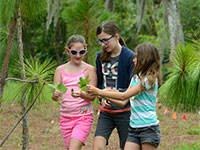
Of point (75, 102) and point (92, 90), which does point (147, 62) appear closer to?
point (92, 90)

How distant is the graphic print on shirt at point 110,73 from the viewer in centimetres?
274

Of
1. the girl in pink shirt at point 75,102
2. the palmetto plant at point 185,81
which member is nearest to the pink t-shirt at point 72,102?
the girl in pink shirt at point 75,102

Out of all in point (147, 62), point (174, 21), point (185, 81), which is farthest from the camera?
point (174, 21)

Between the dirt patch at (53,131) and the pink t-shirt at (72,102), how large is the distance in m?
1.21

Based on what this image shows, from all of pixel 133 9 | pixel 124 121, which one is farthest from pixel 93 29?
pixel 133 9

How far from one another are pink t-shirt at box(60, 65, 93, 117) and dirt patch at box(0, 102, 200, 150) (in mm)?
1208

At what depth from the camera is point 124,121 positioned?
106 inches

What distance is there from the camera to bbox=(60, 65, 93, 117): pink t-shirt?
110 inches

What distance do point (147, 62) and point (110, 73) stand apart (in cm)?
42

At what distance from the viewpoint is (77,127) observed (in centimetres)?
274

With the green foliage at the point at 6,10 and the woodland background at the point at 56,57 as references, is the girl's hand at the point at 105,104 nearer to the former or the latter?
the woodland background at the point at 56,57

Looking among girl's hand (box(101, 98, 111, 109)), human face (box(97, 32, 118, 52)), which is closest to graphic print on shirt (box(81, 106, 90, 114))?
girl's hand (box(101, 98, 111, 109))

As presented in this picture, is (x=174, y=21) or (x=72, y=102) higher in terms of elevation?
(x=174, y=21)

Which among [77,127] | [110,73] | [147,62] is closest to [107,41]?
[110,73]
